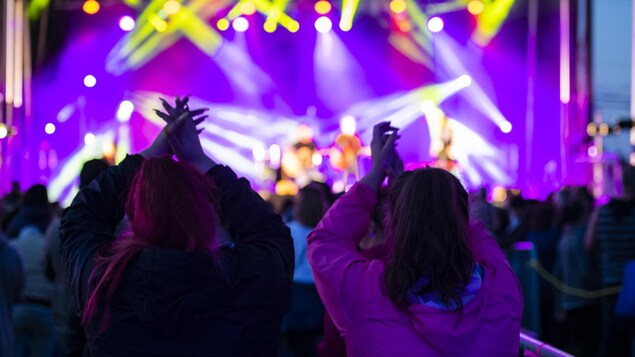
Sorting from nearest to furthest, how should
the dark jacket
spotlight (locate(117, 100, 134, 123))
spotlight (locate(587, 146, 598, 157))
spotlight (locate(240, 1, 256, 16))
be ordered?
the dark jacket
spotlight (locate(587, 146, 598, 157))
spotlight (locate(117, 100, 134, 123))
spotlight (locate(240, 1, 256, 16))

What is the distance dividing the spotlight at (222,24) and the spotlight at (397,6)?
3.14m

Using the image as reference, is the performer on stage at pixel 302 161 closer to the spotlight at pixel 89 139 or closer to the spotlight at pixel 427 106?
A: the spotlight at pixel 427 106

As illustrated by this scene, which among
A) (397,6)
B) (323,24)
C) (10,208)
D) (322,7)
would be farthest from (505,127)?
(10,208)

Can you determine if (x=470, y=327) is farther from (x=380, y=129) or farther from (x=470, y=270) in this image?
(x=380, y=129)

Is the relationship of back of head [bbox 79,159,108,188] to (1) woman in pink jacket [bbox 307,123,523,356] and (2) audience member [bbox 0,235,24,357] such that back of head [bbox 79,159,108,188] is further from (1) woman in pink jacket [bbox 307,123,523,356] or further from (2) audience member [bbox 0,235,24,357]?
(1) woman in pink jacket [bbox 307,123,523,356]

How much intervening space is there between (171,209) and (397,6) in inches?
570

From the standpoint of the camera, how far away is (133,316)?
1915mm

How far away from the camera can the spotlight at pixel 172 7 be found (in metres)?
15.8

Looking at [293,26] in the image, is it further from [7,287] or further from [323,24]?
[7,287]

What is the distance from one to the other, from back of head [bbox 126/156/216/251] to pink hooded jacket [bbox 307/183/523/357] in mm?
348

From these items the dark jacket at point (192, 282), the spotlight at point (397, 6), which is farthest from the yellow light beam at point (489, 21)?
the dark jacket at point (192, 282)

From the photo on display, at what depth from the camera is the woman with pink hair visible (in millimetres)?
1882

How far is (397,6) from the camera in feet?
52.0

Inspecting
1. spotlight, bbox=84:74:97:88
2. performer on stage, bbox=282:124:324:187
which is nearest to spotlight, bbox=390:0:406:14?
performer on stage, bbox=282:124:324:187
